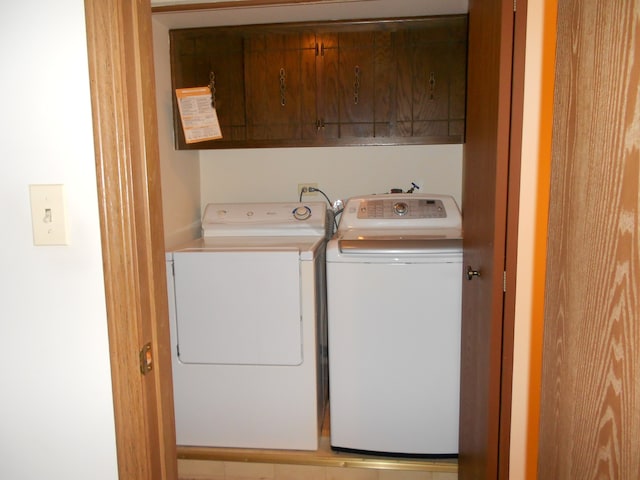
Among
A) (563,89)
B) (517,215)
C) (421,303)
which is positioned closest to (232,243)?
(421,303)

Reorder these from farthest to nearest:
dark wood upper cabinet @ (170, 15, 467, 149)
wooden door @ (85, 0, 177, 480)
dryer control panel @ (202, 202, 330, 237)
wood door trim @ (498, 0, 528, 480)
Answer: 1. dryer control panel @ (202, 202, 330, 237)
2. dark wood upper cabinet @ (170, 15, 467, 149)
3. wood door trim @ (498, 0, 528, 480)
4. wooden door @ (85, 0, 177, 480)

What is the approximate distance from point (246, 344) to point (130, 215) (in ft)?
4.40

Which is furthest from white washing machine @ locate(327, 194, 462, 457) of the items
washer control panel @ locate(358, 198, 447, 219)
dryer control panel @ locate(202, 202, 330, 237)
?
dryer control panel @ locate(202, 202, 330, 237)

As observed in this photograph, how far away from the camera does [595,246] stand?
0.71m

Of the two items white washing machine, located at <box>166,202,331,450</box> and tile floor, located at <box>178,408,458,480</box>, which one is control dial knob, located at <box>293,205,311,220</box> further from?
tile floor, located at <box>178,408,458,480</box>

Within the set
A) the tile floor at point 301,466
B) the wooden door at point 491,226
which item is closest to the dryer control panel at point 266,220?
the wooden door at point 491,226

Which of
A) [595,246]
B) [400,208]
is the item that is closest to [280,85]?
[400,208]

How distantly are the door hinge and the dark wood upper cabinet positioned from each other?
1.79 metres

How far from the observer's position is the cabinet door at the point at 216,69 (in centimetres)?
240

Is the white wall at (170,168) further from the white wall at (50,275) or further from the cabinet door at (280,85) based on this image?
the white wall at (50,275)

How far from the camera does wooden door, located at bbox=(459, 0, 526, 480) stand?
1.26 meters

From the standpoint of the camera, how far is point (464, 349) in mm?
1830

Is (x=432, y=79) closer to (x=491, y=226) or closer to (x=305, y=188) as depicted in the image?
(x=305, y=188)

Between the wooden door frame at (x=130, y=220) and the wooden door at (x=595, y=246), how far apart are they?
28.8 inches
